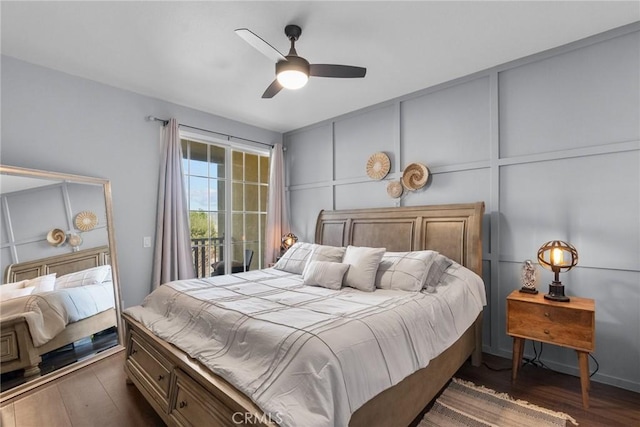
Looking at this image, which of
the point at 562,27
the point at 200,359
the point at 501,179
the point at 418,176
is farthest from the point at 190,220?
the point at 562,27

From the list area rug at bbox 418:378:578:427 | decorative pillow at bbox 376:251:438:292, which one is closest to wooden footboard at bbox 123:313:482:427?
area rug at bbox 418:378:578:427

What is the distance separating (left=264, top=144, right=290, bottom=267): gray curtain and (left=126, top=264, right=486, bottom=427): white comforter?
2.01m

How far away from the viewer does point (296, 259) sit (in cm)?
338

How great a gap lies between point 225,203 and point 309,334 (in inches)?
129

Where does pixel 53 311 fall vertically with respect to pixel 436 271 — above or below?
below

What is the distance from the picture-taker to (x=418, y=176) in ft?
11.3

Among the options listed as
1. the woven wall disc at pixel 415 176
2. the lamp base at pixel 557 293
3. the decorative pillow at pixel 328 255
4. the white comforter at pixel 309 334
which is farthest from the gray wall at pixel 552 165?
the decorative pillow at pixel 328 255

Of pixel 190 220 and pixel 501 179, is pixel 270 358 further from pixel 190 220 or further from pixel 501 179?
pixel 190 220

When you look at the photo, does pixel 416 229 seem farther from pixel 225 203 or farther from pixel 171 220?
pixel 171 220

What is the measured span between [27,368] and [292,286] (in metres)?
2.18

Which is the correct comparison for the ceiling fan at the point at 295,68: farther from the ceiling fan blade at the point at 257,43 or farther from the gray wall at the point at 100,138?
the gray wall at the point at 100,138

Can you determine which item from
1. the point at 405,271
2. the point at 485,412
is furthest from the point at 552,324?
the point at 405,271

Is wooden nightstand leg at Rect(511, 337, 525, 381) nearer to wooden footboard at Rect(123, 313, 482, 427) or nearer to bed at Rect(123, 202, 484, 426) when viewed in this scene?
bed at Rect(123, 202, 484, 426)

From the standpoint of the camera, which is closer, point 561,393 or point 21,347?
point 561,393
